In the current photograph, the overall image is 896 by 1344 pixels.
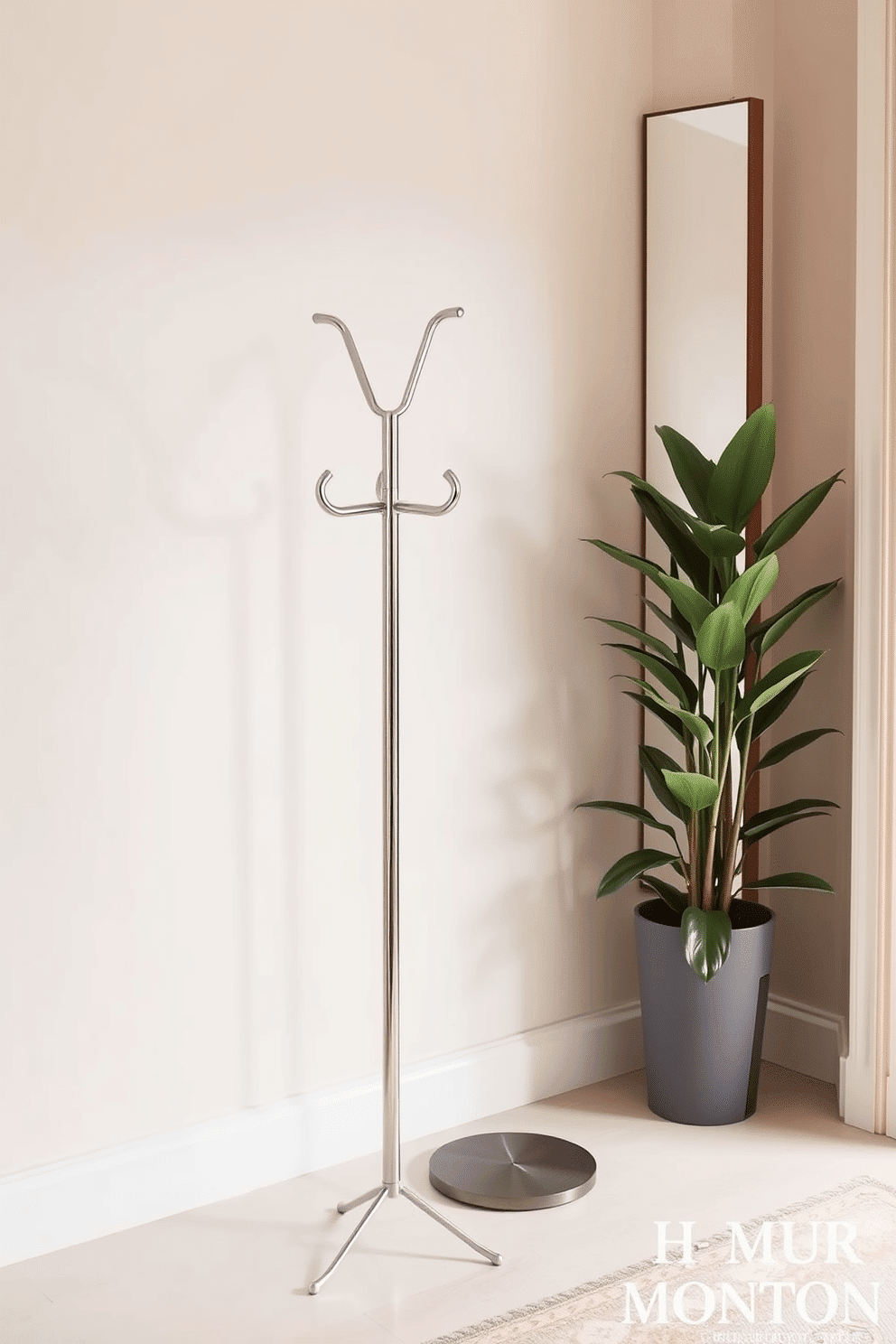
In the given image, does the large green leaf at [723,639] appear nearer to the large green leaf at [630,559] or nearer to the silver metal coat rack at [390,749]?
the large green leaf at [630,559]

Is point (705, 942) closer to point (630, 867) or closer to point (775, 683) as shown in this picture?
point (630, 867)

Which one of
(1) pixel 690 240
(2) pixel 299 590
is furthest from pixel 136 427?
(1) pixel 690 240

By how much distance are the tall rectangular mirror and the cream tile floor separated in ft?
2.41

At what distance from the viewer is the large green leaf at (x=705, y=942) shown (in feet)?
8.54

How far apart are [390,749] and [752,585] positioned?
0.80 m

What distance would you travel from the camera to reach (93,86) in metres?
2.22

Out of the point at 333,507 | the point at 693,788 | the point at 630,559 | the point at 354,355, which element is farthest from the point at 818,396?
the point at 333,507

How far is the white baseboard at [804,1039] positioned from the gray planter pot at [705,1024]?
0.84 ft

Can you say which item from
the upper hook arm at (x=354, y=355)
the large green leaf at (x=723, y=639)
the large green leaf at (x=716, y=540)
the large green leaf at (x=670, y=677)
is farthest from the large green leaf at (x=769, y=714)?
the upper hook arm at (x=354, y=355)

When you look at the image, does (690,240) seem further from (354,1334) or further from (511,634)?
(354,1334)

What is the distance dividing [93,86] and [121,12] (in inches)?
5.6

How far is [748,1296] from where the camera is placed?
6.87ft

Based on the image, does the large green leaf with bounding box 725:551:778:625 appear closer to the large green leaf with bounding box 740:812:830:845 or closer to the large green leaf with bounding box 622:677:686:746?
the large green leaf with bounding box 622:677:686:746

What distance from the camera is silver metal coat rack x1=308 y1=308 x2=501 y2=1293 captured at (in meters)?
2.24
